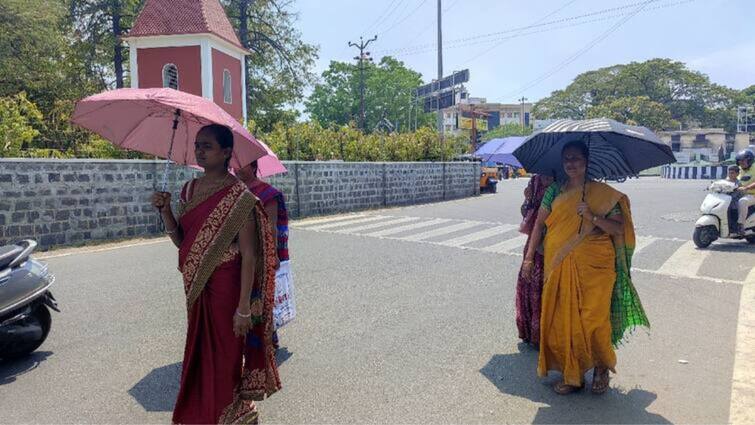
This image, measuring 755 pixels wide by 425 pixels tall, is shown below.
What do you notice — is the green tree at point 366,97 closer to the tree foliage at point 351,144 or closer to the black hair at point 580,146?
the tree foliage at point 351,144

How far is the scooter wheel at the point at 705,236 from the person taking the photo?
9558mm

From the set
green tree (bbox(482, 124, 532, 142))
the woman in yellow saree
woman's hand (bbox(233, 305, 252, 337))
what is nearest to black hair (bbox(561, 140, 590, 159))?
the woman in yellow saree

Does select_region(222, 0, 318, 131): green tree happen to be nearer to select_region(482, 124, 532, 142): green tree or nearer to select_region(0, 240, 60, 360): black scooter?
select_region(0, 240, 60, 360): black scooter

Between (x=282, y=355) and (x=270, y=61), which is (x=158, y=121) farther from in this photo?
(x=270, y=61)

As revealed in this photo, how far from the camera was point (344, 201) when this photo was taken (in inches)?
667

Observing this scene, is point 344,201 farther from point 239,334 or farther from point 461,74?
point 461,74

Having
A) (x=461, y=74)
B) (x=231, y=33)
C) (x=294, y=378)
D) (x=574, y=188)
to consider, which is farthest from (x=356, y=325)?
(x=461, y=74)

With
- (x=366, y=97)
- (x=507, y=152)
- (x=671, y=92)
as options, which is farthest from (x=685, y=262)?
(x=671, y=92)

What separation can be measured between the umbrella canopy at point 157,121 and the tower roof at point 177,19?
21.9m

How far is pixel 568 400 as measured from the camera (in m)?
3.56

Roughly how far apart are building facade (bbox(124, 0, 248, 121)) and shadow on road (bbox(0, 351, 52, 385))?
2054 centimetres

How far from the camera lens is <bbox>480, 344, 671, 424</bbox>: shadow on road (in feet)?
10.8

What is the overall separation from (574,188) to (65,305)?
5.09 meters

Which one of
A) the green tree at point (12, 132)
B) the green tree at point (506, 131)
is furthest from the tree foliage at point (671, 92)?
the green tree at point (12, 132)
